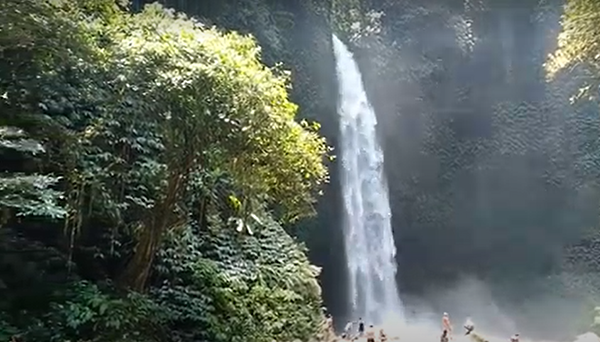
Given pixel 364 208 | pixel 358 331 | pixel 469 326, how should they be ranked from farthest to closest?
pixel 364 208 → pixel 469 326 → pixel 358 331

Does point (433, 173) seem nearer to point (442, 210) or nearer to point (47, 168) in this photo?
point (442, 210)

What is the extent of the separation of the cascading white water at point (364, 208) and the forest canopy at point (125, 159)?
10.4m

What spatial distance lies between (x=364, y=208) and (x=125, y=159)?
496 inches

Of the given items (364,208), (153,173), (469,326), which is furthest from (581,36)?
(364,208)

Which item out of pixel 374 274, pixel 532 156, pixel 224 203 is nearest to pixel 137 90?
pixel 224 203

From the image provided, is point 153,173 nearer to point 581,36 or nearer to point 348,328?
point 581,36

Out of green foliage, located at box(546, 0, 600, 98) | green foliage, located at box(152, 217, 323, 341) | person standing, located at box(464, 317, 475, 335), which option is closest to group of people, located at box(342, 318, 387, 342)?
person standing, located at box(464, 317, 475, 335)

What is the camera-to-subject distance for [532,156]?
19.4 metres

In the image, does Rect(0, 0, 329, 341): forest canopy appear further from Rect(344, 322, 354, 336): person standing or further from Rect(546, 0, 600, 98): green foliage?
Rect(344, 322, 354, 336): person standing

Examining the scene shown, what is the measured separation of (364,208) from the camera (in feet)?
61.8

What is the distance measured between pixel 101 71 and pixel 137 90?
42cm

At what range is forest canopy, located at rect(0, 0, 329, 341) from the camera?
5.55 meters

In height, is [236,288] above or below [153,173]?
below

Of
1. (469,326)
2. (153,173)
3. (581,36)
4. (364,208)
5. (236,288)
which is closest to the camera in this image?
(153,173)
